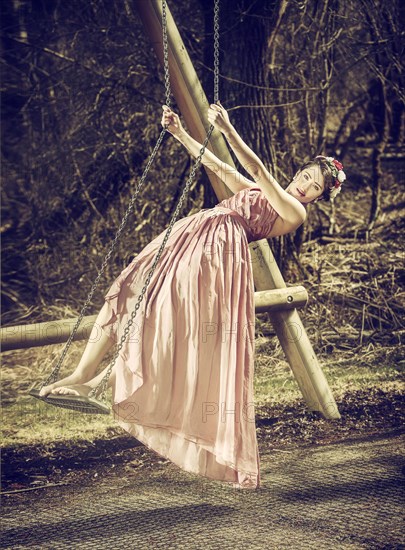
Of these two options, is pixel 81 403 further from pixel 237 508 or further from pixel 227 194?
pixel 227 194

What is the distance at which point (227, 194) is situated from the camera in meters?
4.35

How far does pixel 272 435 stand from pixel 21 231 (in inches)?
162

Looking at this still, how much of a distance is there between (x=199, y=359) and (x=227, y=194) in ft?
3.10

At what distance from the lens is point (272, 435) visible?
4703mm

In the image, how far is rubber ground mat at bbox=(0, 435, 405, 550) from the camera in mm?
3521

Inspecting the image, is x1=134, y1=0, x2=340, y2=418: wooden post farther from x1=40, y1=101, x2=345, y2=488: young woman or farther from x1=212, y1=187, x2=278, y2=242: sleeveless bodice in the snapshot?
x1=40, y1=101, x2=345, y2=488: young woman

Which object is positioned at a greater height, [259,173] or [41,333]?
[259,173]

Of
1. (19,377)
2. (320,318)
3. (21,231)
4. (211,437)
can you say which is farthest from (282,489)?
(21,231)

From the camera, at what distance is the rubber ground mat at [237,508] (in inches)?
139

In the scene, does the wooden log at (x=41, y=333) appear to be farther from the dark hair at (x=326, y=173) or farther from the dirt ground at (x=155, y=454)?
the dark hair at (x=326, y=173)

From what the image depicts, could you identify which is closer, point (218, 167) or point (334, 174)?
point (334, 174)

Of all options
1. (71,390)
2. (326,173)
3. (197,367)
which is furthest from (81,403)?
(326,173)

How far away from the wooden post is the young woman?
0.50 meters

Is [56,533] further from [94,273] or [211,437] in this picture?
[94,273]
